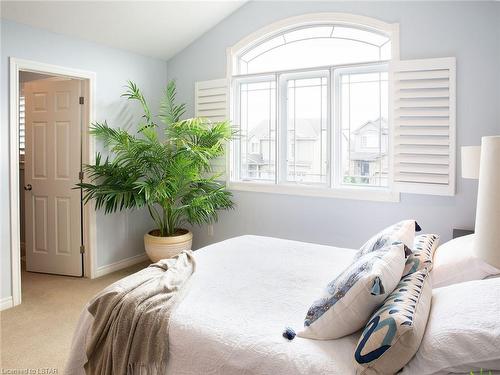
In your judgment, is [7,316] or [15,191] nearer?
[7,316]

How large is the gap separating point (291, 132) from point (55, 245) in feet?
9.11

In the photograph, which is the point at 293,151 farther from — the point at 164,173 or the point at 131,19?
the point at 131,19

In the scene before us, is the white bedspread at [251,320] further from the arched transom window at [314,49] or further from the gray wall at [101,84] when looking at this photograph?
the arched transom window at [314,49]

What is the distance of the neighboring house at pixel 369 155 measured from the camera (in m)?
3.70

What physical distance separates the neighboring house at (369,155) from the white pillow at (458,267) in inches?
63.1

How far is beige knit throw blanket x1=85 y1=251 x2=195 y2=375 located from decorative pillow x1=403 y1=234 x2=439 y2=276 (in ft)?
3.55

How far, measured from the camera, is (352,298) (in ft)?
4.72

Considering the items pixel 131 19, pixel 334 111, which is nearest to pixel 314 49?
pixel 334 111

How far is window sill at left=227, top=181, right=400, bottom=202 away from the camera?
3.57 meters

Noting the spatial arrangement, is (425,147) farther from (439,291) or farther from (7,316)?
(7,316)

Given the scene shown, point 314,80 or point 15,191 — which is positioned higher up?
point 314,80

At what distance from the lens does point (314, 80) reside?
4.01 metres

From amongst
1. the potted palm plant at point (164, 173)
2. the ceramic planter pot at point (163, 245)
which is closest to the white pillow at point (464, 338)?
the potted palm plant at point (164, 173)

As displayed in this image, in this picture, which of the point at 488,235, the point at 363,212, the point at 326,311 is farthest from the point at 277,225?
the point at 488,235
